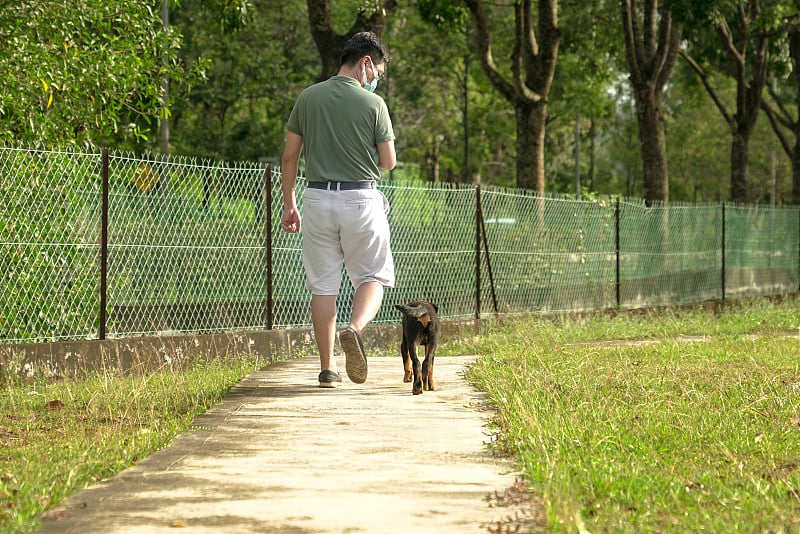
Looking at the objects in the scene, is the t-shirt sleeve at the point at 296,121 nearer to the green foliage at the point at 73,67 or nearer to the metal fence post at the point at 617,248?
the green foliage at the point at 73,67

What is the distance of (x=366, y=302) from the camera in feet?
24.0

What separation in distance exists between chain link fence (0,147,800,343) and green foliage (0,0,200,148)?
84 cm

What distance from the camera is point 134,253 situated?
10.3 meters

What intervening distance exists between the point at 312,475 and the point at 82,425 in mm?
2385

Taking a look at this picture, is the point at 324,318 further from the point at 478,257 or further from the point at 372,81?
the point at 478,257

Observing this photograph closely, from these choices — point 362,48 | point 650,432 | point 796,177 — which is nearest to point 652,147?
point 796,177

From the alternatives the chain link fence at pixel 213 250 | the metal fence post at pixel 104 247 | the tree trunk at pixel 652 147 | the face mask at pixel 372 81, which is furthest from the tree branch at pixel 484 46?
the face mask at pixel 372 81

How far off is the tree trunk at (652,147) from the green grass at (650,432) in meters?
11.6

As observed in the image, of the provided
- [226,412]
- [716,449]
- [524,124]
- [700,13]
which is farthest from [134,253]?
[700,13]

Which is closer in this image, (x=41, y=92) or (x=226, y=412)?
(x=226, y=412)

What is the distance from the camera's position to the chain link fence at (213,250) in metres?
9.67

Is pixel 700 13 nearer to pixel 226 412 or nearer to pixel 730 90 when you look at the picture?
pixel 226 412

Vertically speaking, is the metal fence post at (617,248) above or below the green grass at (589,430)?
above

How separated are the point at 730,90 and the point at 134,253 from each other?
151ft
